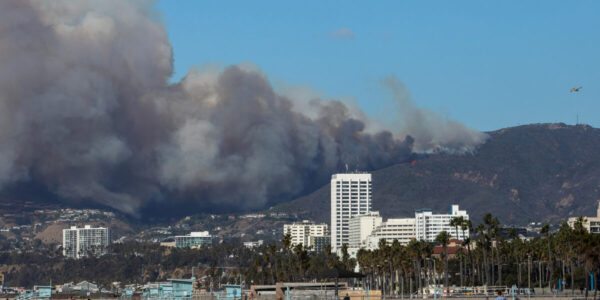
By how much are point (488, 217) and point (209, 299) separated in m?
73.9

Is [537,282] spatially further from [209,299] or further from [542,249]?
[209,299]

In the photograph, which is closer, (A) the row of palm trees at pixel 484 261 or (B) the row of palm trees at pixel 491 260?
(B) the row of palm trees at pixel 491 260

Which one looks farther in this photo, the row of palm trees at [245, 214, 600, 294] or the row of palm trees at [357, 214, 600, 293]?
the row of palm trees at [245, 214, 600, 294]

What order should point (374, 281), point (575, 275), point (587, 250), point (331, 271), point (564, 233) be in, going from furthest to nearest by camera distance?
point (374, 281) < point (564, 233) < point (575, 275) < point (587, 250) < point (331, 271)

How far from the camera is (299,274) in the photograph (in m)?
177

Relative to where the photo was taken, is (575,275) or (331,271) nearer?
(331,271)

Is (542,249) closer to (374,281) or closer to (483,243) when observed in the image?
(483,243)

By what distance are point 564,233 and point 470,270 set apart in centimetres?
2640

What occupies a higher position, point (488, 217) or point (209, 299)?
point (488, 217)

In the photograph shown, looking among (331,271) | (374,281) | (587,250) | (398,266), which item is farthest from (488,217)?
(331,271)

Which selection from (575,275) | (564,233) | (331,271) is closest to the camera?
(331,271)

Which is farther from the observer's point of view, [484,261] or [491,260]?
[491,260]

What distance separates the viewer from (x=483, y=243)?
15438cm

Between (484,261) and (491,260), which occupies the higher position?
(491,260)
